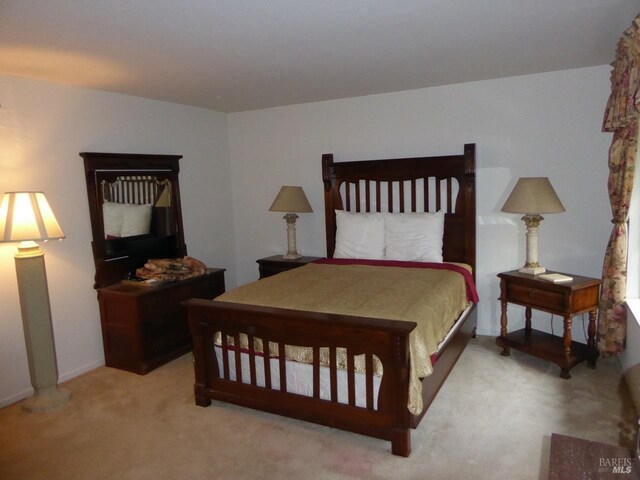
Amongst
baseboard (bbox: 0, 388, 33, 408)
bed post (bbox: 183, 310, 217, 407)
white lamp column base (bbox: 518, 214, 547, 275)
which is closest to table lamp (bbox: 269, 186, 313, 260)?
bed post (bbox: 183, 310, 217, 407)

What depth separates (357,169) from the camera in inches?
167

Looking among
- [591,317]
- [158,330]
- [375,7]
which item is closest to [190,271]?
[158,330]

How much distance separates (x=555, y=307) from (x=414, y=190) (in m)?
1.50

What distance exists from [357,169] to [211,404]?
2432mm

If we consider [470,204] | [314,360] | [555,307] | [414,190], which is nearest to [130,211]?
[314,360]

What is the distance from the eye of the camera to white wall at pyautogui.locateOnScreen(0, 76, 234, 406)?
118 inches

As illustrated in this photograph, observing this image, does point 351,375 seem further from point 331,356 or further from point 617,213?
point 617,213

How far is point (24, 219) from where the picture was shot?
2697 millimetres

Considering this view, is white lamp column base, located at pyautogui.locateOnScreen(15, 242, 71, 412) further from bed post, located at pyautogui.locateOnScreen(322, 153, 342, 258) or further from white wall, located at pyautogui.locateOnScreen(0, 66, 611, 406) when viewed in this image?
bed post, located at pyautogui.locateOnScreen(322, 153, 342, 258)

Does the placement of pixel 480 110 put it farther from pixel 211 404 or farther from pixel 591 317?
pixel 211 404

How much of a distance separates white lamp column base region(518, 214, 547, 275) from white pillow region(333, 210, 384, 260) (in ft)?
3.79

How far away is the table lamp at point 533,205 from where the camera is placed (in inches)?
125

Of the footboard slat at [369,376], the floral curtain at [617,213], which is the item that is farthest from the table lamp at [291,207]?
the floral curtain at [617,213]

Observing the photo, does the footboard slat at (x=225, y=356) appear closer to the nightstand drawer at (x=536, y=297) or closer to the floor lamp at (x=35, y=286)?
the floor lamp at (x=35, y=286)
